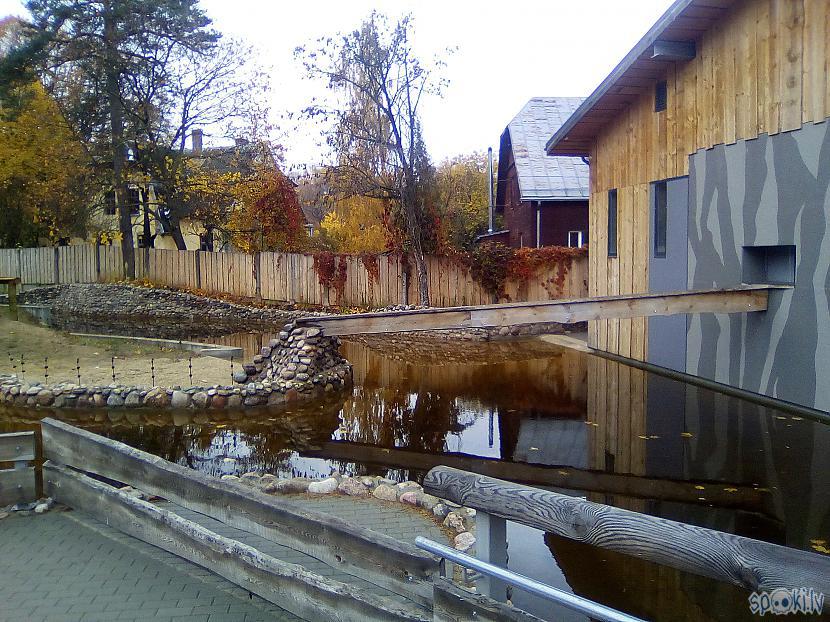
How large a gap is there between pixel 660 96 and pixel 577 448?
304 inches

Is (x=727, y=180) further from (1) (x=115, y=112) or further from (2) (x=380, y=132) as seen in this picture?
(1) (x=115, y=112)

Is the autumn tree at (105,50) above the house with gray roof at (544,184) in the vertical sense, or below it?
above

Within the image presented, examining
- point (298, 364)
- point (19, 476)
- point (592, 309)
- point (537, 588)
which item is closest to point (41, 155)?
point (298, 364)

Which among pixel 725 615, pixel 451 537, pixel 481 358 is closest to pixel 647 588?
pixel 725 615

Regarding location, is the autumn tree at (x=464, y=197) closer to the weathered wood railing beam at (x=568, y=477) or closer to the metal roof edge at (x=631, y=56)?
the metal roof edge at (x=631, y=56)

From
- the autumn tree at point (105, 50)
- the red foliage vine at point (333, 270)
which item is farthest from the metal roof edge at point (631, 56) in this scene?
the autumn tree at point (105, 50)

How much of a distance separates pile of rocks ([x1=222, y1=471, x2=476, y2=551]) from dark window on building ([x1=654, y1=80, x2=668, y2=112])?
9.32 m

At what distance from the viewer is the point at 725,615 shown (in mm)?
4230

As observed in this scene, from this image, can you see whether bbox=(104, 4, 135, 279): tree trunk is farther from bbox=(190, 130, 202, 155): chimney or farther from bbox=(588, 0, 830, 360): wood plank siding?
bbox=(588, 0, 830, 360): wood plank siding

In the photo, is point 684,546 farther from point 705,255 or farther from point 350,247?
point 350,247

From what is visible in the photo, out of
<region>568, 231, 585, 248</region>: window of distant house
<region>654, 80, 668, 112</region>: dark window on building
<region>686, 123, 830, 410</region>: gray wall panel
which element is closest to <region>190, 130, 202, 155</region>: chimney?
<region>568, 231, 585, 248</region>: window of distant house

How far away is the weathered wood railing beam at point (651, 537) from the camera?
2178 mm

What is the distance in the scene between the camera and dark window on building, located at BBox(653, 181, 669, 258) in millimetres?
13508

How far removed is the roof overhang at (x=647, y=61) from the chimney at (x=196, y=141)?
1938 centimetres
